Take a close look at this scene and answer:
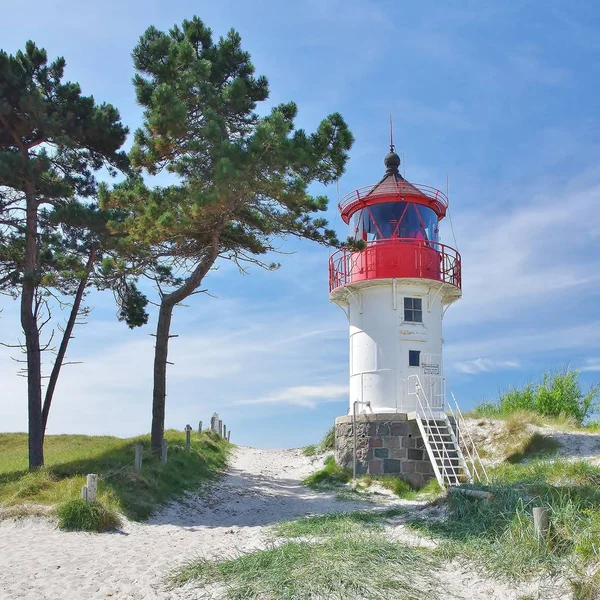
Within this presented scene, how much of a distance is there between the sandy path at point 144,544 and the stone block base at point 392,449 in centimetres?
205

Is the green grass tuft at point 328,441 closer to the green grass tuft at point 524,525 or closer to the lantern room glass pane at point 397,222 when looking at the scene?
the lantern room glass pane at point 397,222

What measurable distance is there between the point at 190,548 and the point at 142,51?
44.9ft

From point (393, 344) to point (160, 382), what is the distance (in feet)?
23.9

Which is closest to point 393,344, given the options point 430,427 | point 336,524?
point 430,427

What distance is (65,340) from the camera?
21.8 m

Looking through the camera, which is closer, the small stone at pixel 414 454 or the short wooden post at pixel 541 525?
the short wooden post at pixel 541 525

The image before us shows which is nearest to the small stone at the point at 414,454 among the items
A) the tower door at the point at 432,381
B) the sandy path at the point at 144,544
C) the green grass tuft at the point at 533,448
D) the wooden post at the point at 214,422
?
the tower door at the point at 432,381

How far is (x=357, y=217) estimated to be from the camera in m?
21.2

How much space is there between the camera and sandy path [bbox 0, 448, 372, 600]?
943 cm

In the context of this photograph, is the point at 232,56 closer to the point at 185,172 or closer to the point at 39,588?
the point at 185,172

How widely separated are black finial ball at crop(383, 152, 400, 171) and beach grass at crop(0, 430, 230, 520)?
11785 millimetres

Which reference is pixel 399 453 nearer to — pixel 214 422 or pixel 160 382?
pixel 160 382

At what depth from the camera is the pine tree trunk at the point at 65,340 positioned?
20.9 meters

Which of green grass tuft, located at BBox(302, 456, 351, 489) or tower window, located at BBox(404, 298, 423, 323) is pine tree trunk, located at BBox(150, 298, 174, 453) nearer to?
green grass tuft, located at BBox(302, 456, 351, 489)
